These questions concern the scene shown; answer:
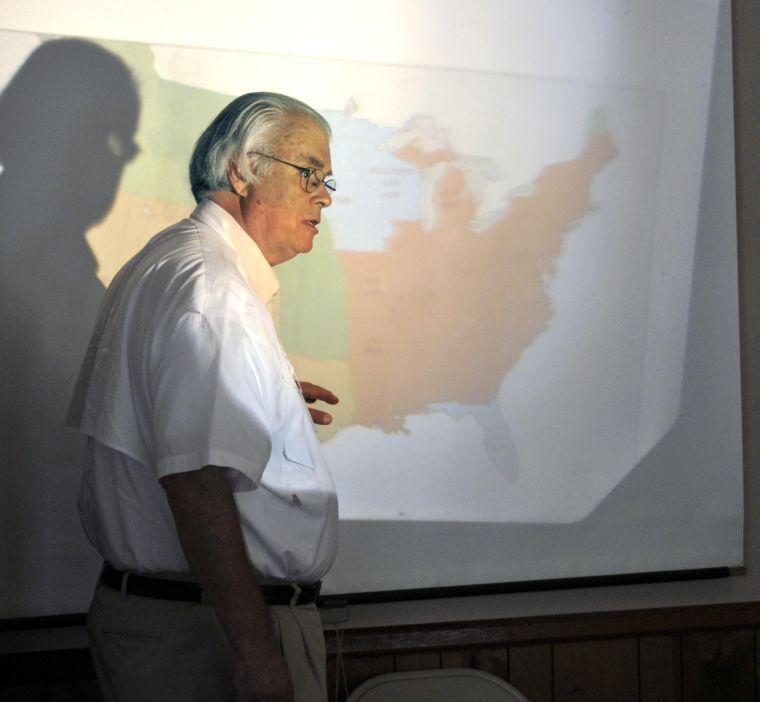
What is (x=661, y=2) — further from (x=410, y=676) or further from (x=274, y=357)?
(x=410, y=676)

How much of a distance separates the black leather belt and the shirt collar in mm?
441

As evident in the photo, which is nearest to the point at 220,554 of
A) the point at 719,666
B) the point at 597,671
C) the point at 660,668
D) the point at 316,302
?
the point at 316,302

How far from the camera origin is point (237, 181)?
1.46m

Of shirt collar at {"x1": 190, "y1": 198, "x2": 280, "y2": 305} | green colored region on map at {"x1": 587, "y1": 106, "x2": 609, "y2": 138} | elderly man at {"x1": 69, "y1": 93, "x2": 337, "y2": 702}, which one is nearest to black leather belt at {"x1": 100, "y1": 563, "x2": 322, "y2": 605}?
elderly man at {"x1": 69, "y1": 93, "x2": 337, "y2": 702}

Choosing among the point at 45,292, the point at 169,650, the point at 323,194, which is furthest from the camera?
the point at 45,292

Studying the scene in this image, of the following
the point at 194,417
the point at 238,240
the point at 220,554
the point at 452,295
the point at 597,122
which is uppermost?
the point at 597,122

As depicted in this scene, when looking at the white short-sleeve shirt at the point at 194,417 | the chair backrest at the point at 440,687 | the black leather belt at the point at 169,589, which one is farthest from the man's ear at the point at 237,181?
the chair backrest at the point at 440,687

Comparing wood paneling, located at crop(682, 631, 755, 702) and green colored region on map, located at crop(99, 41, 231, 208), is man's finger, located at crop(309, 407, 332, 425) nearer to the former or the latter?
green colored region on map, located at crop(99, 41, 231, 208)

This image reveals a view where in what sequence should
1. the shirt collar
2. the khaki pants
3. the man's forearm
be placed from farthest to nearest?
the shirt collar → the khaki pants → the man's forearm

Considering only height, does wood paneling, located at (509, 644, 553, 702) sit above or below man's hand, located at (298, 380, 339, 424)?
below

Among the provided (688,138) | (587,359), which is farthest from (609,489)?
(688,138)

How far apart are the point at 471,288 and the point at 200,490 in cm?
95

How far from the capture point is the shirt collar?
1406 mm

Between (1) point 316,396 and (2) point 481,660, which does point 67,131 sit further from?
(2) point 481,660
